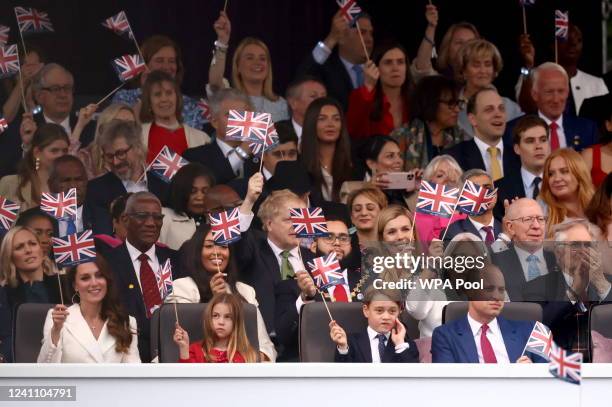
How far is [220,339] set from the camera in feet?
30.7

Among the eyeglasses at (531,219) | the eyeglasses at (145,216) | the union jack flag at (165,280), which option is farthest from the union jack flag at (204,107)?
the eyeglasses at (531,219)

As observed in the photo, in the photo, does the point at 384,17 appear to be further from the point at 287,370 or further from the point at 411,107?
the point at 287,370

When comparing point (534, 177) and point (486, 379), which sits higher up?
point (534, 177)

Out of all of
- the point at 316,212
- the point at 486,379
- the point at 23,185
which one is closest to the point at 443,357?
the point at 486,379

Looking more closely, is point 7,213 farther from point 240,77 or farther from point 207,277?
point 240,77

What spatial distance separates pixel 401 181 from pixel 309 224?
107cm

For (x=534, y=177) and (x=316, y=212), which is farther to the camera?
(x=534, y=177)

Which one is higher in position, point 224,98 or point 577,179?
point 224,98

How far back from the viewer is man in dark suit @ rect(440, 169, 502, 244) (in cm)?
995

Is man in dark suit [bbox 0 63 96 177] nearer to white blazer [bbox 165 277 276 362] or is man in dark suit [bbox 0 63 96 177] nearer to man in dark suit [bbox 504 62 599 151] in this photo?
white blazer [bbox 165 277 276 362]

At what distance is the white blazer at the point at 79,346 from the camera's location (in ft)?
30.8

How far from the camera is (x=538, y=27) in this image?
11703 millimetres

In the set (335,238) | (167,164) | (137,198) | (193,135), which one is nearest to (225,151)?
(193,135)

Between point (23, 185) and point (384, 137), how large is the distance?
2486 millimetres
